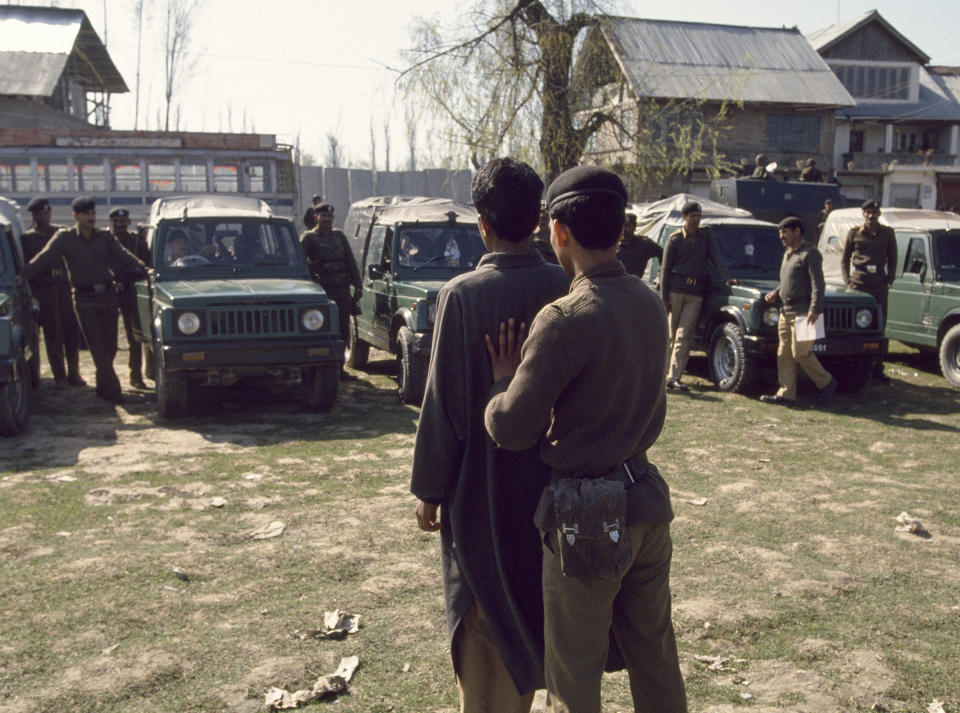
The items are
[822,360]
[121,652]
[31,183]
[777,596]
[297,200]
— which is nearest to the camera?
[121,652]

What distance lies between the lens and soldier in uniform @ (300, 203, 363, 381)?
400 inches

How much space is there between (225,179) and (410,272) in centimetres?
1057

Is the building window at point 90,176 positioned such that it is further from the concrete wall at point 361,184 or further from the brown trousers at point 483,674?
the brown trousers at point 483,674

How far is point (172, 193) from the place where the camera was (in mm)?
18812

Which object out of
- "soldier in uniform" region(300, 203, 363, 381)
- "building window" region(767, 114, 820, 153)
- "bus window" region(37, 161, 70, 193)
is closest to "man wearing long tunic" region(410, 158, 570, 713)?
"soldier in uniform" region(300, 203, 363, 381)

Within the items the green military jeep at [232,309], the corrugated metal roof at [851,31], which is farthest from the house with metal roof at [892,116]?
the green military jeep at [232,309]

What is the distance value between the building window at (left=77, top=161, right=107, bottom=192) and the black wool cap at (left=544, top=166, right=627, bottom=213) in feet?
59.2

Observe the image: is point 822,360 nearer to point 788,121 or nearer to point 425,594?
point 425,594

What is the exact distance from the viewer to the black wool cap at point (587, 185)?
2385 mm

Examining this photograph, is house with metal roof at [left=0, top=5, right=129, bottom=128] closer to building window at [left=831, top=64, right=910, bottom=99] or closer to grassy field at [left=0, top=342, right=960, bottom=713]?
grassy field at [left=0, top=342, right=960, bottom=713]

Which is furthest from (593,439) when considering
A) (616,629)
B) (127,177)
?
(127,177)

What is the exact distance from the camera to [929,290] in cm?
1059

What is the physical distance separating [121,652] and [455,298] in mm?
2281

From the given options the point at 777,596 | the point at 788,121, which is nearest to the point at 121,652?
the point at 777,596
